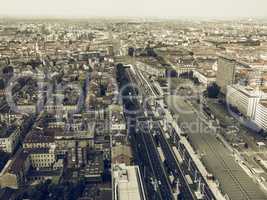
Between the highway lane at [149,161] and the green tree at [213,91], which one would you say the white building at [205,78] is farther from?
the highway lane at [149,161]

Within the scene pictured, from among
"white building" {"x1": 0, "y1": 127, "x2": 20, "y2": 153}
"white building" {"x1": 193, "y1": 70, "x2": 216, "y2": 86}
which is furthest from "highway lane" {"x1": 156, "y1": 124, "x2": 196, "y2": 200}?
"white building" {"x1": 193, "y1": 70, "x2": 216, "y2": 86}

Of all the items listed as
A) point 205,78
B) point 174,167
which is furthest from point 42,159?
point 205,78

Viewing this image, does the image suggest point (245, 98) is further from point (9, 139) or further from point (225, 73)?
point (9, 139)

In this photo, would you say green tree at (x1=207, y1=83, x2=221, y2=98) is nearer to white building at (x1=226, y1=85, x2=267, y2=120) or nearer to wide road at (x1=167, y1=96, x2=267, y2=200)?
white building at (x1=226, y1=85, x2=267, y2=120)

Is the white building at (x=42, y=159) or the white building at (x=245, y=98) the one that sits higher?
the white building at (x=245, y=98)

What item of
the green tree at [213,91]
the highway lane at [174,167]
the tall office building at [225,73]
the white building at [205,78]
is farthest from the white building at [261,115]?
the white building at [205,78]

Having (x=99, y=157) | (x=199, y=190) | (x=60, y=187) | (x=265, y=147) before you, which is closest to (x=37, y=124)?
(x=99, y=157)
